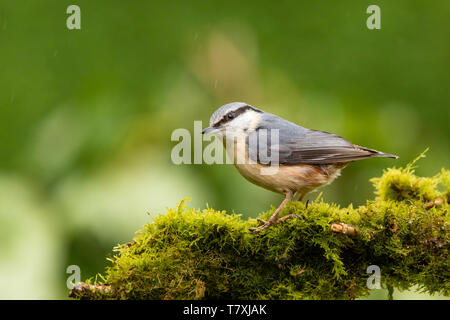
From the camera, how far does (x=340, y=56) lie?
6293 mm

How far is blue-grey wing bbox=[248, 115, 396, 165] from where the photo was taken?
3.38 m

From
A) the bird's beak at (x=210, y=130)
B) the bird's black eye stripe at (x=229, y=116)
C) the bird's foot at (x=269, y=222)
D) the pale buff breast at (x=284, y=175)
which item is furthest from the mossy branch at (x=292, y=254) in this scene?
the bird's black eye stripe at (x=229, y=116)

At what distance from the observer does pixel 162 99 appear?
15.1 feet

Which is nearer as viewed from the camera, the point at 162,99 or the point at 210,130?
the point at 210,130

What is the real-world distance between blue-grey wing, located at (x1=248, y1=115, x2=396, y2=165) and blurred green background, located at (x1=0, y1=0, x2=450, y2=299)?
794 millimetres

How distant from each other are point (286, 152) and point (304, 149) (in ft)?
0.40

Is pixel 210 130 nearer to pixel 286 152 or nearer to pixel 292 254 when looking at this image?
pixel 286 152

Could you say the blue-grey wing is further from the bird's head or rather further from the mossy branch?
the mossy branch

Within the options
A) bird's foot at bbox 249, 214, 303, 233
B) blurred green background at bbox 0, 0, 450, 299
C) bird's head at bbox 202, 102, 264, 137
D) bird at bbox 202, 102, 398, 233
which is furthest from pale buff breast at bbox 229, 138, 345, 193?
blurred green background at bbox 0, 0, 450, 299

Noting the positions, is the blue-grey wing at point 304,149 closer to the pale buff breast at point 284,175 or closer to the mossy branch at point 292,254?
the pale buff breast at point 284,175

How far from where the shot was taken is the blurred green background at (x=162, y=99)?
3.78 meters

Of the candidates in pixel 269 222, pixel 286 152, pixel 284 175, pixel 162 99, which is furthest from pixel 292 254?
pixel 162 99

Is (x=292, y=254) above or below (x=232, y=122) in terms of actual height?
below

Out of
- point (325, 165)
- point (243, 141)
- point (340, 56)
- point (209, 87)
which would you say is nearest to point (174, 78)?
point (209, 87)
